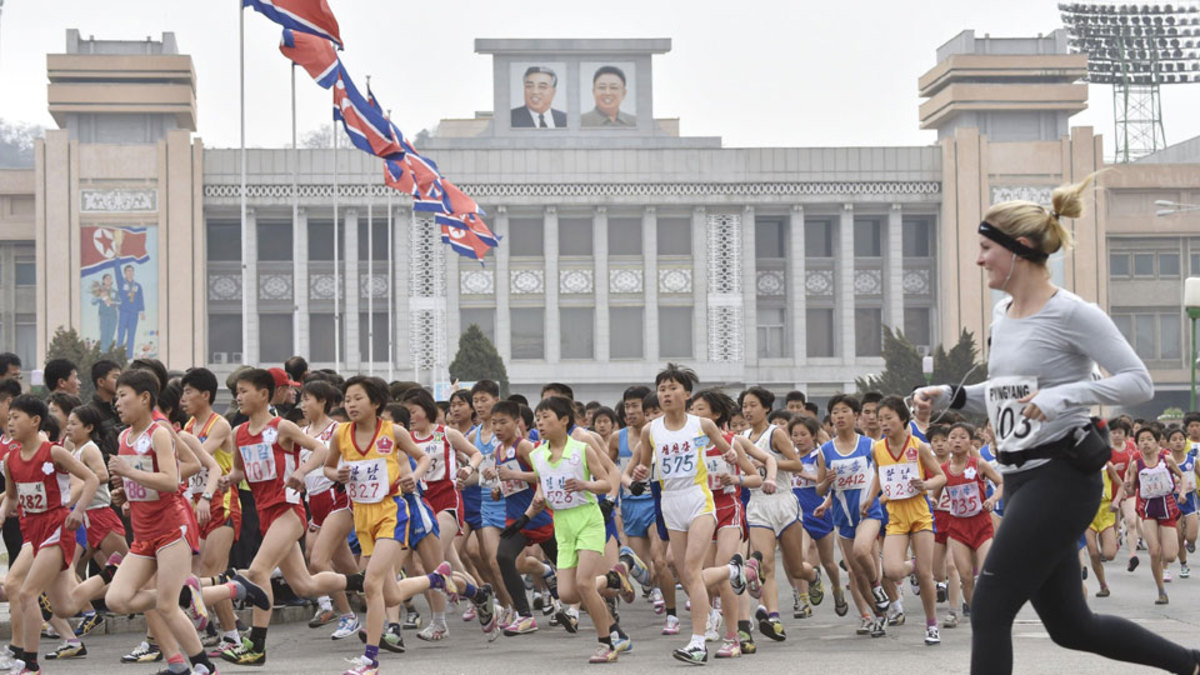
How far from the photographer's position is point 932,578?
12891mm

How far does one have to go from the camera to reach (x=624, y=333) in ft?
268

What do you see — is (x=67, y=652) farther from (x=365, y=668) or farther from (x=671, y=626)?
(x=671, y=626)

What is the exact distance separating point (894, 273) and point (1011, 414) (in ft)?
252

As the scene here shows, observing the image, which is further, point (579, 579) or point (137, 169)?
point (137, 169)

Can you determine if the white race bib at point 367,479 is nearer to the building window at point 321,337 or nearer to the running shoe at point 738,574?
the running shoe at point 738,574

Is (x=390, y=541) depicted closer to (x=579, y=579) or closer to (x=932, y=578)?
(x=579, y=579)

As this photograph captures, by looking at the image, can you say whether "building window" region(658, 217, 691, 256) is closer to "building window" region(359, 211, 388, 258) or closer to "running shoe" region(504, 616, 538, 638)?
"building window" region(359, 211, 388, 258)

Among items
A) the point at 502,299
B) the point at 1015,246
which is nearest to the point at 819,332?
the point at 502,299

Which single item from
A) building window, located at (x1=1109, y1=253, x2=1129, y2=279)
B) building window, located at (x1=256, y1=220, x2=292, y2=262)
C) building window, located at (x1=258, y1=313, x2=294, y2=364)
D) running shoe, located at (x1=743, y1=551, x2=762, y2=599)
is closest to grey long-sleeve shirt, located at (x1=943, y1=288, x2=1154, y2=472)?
running shoe, located at (x1=743, y1=551, x2=762, y2=599)

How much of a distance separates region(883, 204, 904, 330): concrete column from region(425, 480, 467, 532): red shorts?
68326 mm

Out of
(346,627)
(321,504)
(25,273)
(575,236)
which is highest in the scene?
(575,236)

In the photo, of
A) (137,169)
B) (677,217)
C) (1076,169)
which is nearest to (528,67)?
(677,217)

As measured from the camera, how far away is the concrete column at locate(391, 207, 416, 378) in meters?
79.5

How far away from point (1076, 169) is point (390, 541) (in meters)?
76.0
